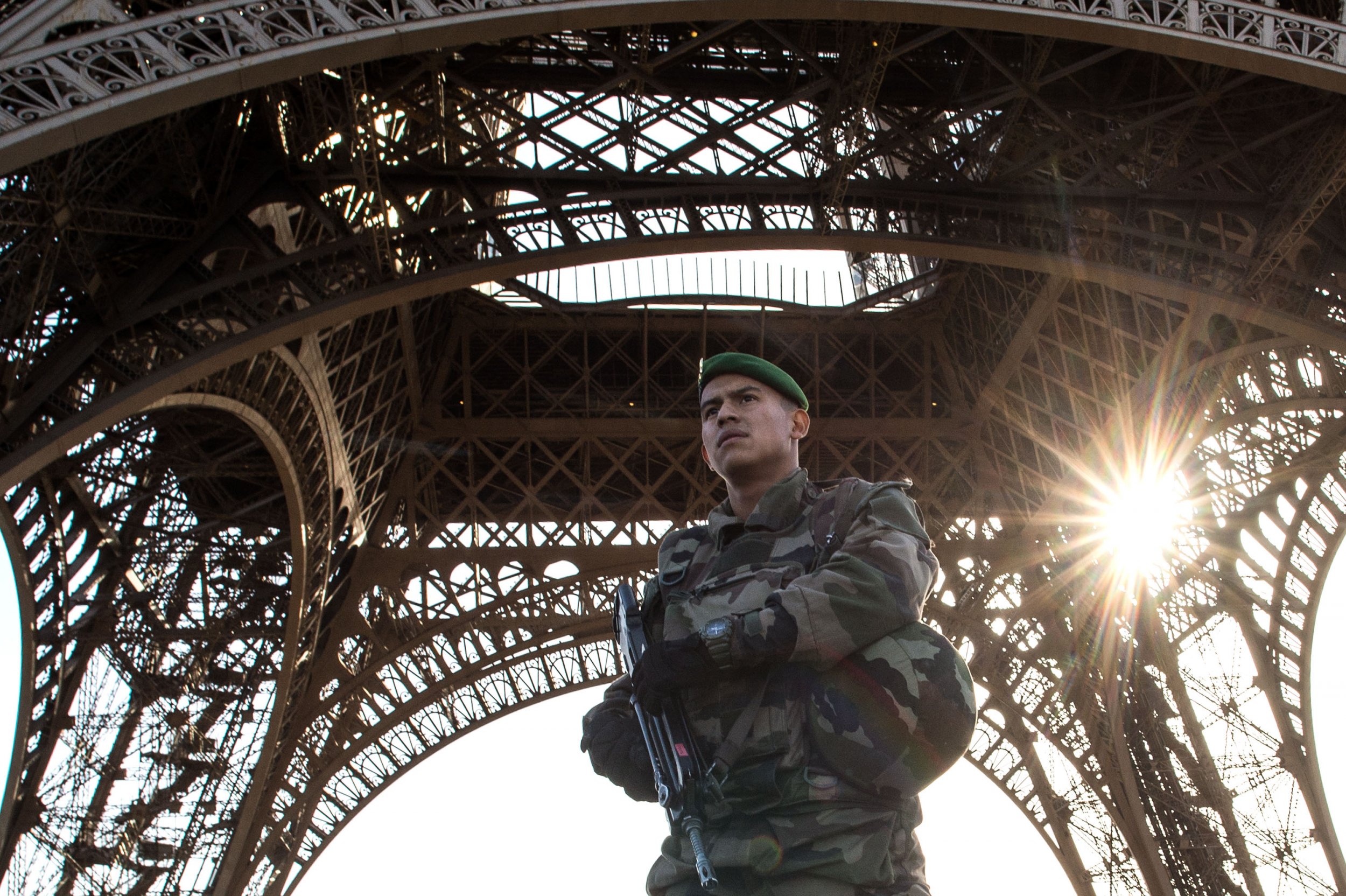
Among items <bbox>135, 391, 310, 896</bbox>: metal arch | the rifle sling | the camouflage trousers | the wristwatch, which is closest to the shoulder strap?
the rifle sling

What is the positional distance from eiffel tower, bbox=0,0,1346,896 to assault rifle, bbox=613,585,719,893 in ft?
22.0

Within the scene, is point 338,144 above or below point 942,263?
below

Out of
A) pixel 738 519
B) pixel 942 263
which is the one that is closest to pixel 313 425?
pixel 942 263

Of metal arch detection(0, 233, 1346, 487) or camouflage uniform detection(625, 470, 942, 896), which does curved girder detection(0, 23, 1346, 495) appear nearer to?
metal arch detection(0, 233, 1346, 487)

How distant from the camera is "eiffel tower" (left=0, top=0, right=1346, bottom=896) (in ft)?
38.7

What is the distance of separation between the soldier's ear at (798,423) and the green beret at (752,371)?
33 millimetres

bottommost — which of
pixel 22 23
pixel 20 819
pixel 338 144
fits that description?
pixel 20 819

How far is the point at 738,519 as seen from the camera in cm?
361

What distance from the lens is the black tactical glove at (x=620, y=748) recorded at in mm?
3391

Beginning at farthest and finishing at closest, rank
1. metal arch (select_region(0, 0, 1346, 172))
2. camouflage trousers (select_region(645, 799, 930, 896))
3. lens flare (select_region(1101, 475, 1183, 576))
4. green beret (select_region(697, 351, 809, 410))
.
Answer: lens flare (select_region(1101, 475, 1183, 576)) < metal arch (select_region(0, 0, 1346, 172)) < green beret (select_region(697, 351, 809, 410)) < camouflage trousers (select_region(645, 799, 930, 896))

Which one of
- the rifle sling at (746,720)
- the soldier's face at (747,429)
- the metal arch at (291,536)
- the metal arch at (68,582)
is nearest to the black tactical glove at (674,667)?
the rifle sling at (746,720)

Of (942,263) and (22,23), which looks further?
(942,263)

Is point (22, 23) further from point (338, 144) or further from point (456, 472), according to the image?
point (456, 472)

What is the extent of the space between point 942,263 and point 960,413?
8.97 ft
